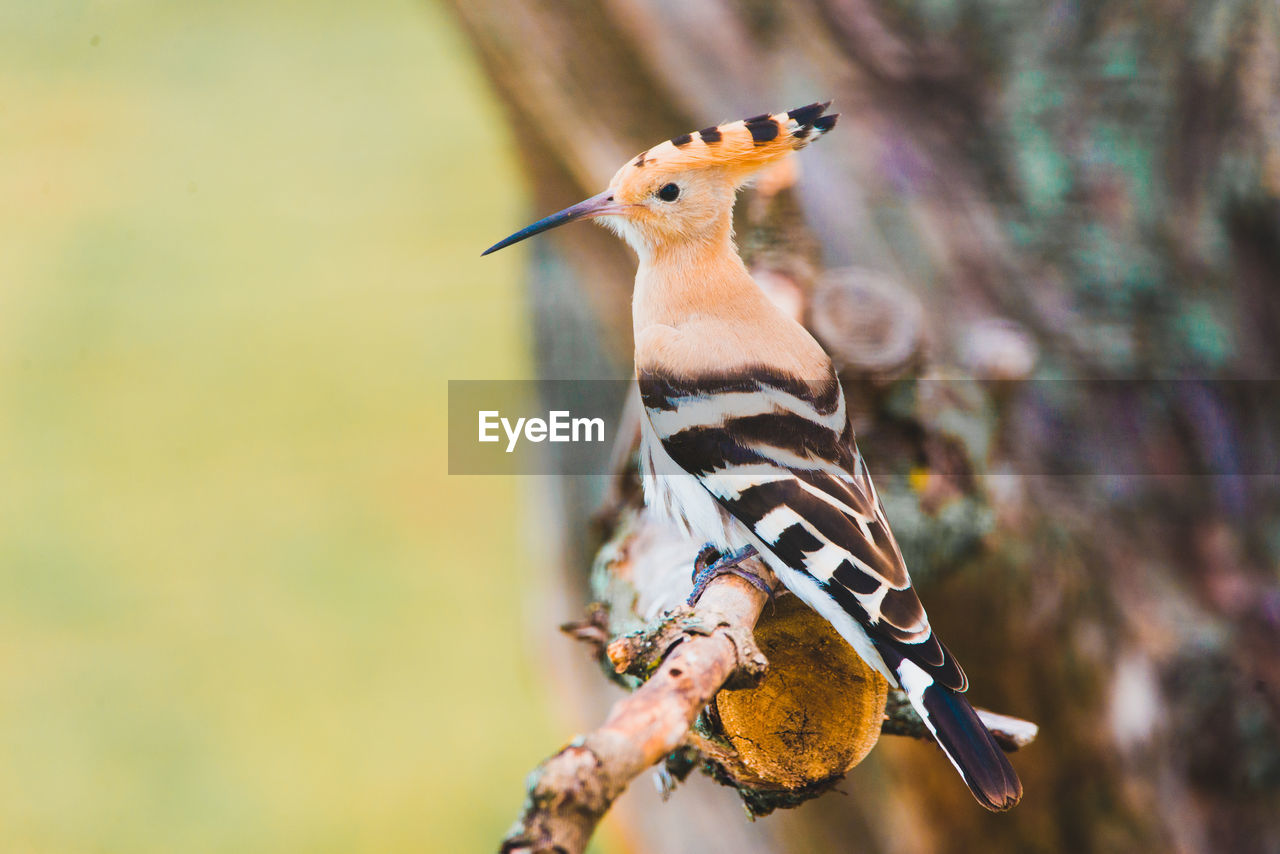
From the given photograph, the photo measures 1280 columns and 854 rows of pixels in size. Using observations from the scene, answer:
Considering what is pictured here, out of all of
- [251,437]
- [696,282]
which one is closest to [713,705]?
[696,282]

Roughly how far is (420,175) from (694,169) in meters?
3.05

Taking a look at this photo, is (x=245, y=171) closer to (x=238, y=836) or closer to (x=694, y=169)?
(x=238, y=836)

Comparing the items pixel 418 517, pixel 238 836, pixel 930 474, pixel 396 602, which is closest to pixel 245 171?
pixel 418 517

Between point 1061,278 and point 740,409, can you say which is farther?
point 1061,278

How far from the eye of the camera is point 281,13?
374 cm

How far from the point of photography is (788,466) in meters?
0.80

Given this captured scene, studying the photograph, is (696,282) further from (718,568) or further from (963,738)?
(963,738)

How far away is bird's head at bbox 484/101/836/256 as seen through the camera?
77 cm

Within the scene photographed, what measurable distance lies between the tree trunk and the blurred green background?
0.60 meters

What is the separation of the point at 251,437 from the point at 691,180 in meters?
2.43

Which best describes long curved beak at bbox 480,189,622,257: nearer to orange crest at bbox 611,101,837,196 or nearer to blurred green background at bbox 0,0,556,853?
orange crest at bbox 611,101,837,196

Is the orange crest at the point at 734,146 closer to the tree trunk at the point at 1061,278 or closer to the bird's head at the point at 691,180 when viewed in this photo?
the bird's head at the point at 691,180

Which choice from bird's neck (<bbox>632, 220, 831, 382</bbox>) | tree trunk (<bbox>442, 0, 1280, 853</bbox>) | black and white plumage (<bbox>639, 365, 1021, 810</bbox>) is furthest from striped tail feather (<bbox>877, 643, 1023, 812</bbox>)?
tree trunk (<bbox>442, 0, 1280, 853</bbox>)

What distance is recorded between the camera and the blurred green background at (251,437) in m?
2.14
